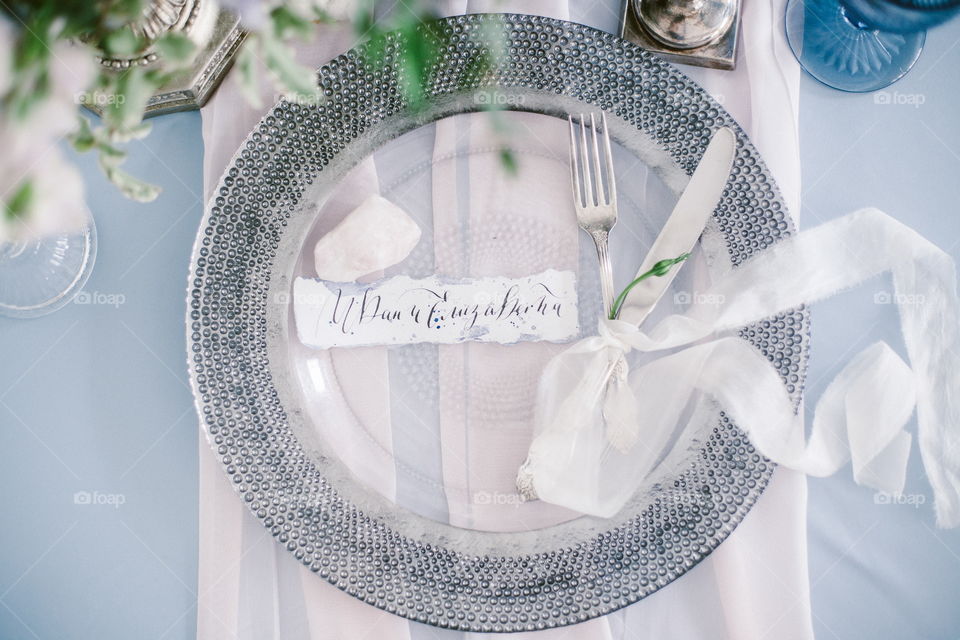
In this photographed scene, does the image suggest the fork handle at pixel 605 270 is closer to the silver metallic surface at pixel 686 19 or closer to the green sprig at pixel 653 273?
the green sprig at pixel 653 273

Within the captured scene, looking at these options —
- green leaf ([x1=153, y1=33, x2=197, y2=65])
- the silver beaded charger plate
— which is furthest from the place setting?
green leaf ([x1=153, y1=33, x2=197, y2=65])

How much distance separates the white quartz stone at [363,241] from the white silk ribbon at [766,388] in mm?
162

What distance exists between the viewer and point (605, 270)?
52 centimetres

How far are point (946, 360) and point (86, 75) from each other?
639mm

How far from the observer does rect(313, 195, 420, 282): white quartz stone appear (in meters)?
0.51

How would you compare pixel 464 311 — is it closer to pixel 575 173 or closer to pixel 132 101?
pixel 575 173

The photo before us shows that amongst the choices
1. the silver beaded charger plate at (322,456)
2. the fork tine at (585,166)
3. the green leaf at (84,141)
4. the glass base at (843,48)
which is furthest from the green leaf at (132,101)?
the glass base at (843,48)

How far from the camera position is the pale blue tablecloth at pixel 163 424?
0.57 metres

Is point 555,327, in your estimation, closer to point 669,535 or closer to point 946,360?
point 669,535

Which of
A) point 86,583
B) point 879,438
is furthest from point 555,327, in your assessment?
point 86,583

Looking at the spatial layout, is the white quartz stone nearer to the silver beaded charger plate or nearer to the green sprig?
the silver beaded charger plate

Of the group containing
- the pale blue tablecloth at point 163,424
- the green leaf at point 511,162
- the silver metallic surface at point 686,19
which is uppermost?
the silver metallic surface at point 686,19

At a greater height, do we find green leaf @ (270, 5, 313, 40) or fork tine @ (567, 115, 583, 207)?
fork tine @ (567, 115, 583, 207)

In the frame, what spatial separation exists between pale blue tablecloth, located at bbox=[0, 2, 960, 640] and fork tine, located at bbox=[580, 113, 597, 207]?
8.0 inches
